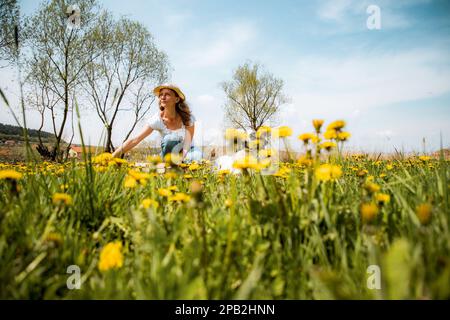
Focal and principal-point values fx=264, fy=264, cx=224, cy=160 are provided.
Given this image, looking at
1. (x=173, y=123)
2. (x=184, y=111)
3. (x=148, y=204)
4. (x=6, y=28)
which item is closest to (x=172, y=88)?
(x=184, y=111)

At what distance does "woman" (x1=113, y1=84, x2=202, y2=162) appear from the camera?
5.97m

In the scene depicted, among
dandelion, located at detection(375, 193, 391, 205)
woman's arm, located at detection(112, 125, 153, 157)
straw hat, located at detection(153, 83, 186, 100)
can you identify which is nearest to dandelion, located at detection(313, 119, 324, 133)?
dandelion, located at detection(375, 193, 391, 205)

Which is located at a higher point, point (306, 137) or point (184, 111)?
point (184, 111)

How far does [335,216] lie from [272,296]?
1.72ft

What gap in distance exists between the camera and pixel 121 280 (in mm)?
1004

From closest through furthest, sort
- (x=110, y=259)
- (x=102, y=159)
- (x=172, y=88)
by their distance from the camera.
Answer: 1. (x=110, y=259)
2. (x=102, y=159)
3. (x=172, y=88)

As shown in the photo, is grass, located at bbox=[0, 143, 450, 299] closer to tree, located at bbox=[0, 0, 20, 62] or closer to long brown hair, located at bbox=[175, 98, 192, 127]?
long brown hair, located at bbox=[175, 98, 192, 127]

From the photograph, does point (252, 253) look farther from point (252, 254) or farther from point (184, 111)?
point (184, 111)

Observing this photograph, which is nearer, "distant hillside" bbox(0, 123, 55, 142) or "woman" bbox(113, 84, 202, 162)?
"woman" bbox(113, 84, 202, 162)

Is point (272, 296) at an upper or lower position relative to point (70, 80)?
lower

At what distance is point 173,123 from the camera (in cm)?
638

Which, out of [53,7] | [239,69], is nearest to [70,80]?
[53,7]

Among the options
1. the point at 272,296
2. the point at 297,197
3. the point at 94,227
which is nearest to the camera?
the point at 272,296
